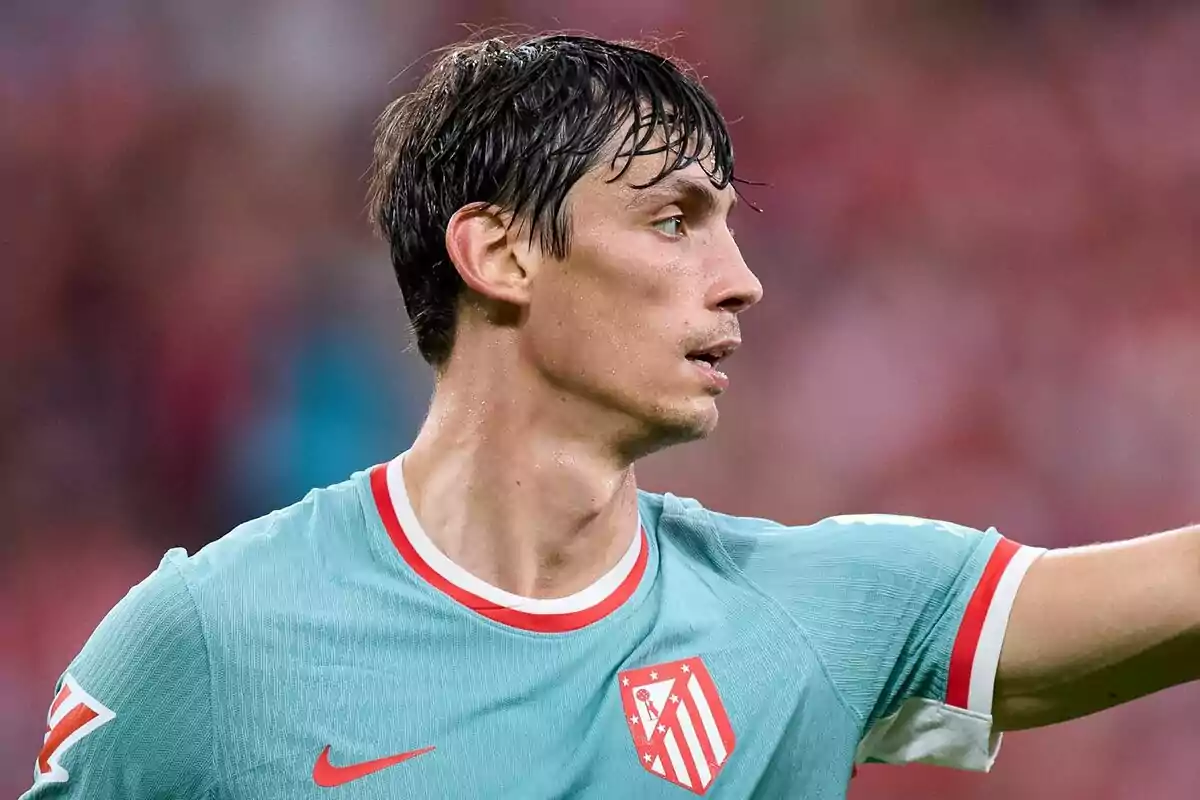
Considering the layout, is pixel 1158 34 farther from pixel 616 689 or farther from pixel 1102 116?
pixel 616 689

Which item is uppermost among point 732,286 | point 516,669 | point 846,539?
point 732,286

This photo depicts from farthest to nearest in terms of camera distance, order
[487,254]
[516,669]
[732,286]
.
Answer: [487,254] < [732,286] < [516,669]

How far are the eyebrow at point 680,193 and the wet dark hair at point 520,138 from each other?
2 centimetres

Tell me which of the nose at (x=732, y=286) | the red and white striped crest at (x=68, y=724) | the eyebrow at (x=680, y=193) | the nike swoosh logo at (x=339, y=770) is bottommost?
the nike swoosh logo at (x=339, y=770)

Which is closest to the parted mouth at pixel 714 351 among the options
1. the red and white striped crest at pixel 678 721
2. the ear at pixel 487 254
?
the ear at pixel 487 254

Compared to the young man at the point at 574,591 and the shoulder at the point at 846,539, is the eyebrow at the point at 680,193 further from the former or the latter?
the shoulder at the point at 846,539

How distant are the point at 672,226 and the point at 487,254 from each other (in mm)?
323

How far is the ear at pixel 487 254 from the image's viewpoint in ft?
8.04

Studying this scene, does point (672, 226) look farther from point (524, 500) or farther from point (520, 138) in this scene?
point (524, 500)

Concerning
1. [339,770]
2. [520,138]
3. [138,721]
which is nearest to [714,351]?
[520,138]

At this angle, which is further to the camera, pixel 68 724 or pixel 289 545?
pixel 289 545

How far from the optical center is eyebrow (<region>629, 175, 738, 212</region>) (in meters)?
2.38

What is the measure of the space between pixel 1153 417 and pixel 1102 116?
116 centimetres

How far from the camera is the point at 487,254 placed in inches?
97.7
